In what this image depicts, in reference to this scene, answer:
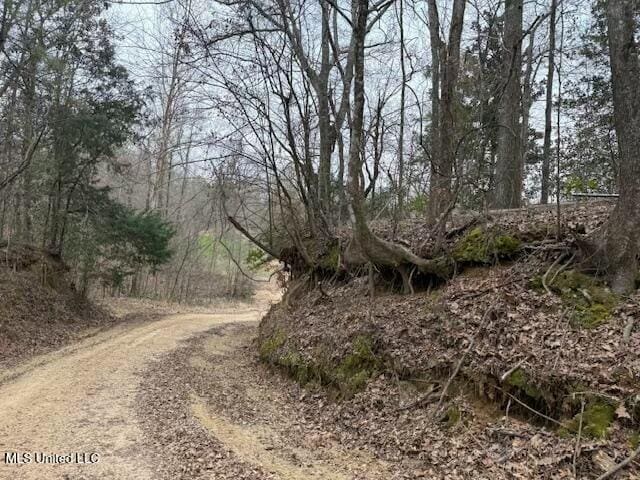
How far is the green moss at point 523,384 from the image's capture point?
546 centimetres

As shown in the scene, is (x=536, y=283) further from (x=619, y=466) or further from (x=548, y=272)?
(x=619, y=466)

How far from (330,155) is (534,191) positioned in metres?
10.4

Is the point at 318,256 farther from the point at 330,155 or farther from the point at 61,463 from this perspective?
the point at 61,463

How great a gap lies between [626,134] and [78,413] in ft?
27.8

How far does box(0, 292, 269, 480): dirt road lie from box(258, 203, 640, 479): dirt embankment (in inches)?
111

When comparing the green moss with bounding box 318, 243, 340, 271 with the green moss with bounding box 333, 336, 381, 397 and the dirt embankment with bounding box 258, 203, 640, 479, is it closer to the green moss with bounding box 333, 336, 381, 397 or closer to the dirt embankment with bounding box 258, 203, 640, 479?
the dirt embankment with bounding box 258, 203, 640, 479

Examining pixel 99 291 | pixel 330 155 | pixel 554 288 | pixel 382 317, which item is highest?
pixel 330 155

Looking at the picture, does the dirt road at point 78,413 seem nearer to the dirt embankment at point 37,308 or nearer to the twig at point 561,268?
the dirt embankment at point 37,308

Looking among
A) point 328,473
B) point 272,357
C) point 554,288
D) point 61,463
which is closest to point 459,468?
point 328,473

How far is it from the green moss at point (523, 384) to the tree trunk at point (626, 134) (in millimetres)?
1930

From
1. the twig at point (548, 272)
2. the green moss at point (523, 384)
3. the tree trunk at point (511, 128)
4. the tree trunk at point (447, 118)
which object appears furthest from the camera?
the tree trunk at point (511, 128)

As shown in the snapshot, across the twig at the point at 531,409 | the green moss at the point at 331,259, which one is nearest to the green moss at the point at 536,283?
the twig at the point at 531,409

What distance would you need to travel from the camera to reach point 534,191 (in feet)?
67.6

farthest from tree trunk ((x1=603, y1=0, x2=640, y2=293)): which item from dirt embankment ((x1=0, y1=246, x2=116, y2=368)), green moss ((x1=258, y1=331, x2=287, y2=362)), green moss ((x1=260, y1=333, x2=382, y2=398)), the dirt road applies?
dirt embankment ((x1=0, y1=246, x2=116, y2=368))
